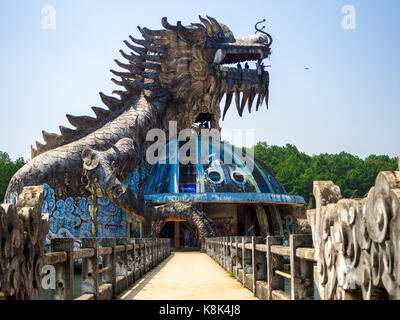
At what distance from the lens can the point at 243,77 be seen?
90.3 ft

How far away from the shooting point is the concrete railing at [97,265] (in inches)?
259

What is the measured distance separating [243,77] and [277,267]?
20234 millimetres

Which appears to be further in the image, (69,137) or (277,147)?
(277,147)

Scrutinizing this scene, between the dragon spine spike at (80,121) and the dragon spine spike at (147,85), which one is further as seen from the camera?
the dragon spine spike at (147,85)

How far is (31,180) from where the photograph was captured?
20.8 meters

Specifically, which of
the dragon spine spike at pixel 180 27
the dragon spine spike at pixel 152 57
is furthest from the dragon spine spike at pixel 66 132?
the dragon spine spike at pixel 180 27

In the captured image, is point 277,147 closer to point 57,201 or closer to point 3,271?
point 57,201

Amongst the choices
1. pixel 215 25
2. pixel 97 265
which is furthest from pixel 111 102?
pixel 97 265

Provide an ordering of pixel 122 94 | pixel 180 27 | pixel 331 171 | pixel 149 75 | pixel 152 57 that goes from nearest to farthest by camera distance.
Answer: pixel 152 57
pixel 149 75
pixel 180 27
pixel 122 94
pixel 331 171

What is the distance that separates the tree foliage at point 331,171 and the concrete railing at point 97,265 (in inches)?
1713

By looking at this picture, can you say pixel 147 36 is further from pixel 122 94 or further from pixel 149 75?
pixel 122 94

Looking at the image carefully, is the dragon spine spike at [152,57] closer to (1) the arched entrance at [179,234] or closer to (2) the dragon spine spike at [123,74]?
(2) the dragon spine spike at [123,74]
